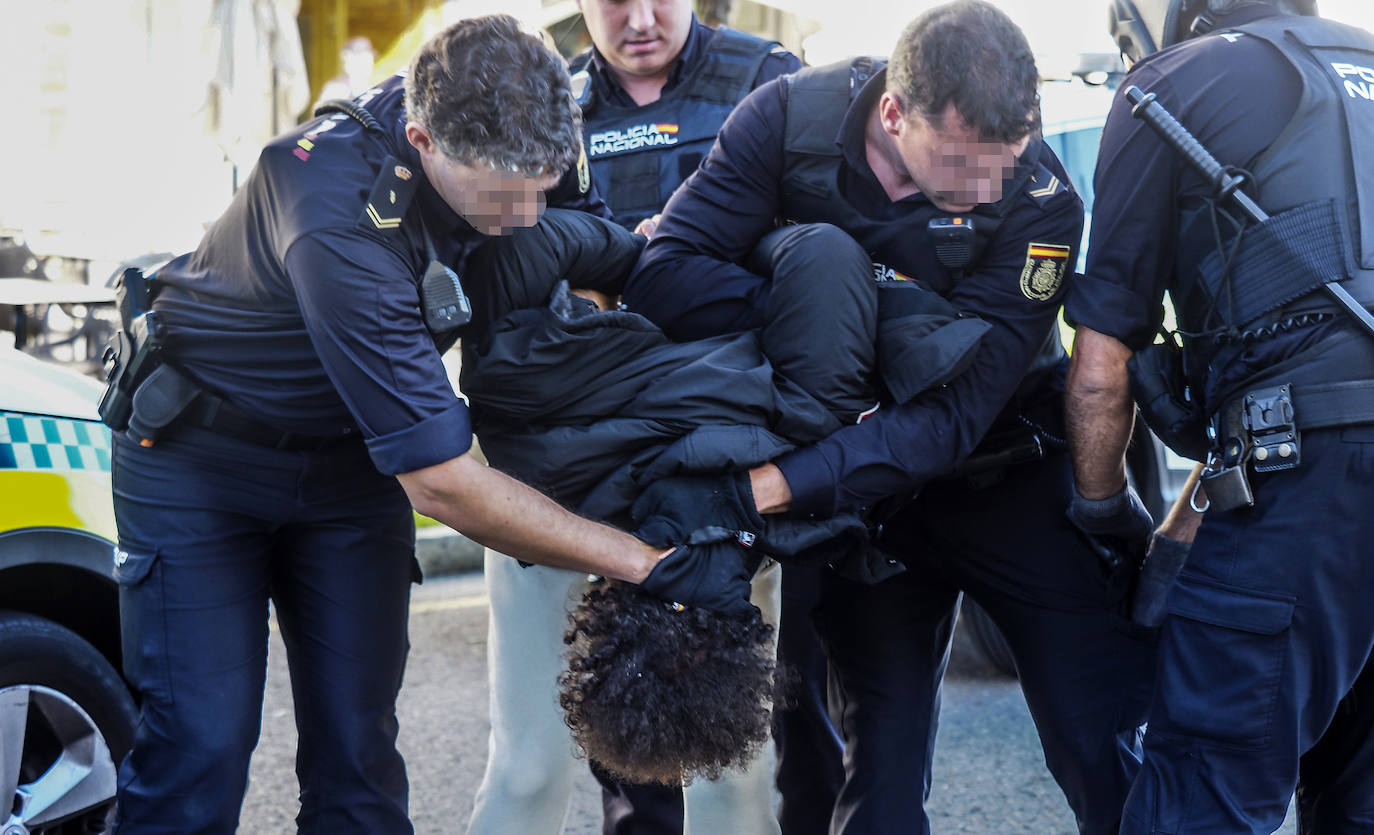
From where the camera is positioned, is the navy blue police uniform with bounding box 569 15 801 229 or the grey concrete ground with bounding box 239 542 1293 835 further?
the grey concrete ground with bounding box 239 542 1293 835

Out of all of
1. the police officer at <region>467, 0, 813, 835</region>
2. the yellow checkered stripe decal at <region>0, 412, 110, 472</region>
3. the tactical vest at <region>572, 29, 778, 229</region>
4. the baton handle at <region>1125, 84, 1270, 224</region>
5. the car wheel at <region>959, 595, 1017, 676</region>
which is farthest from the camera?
the car wheel at <region>959, 595, 1017, 676</region>

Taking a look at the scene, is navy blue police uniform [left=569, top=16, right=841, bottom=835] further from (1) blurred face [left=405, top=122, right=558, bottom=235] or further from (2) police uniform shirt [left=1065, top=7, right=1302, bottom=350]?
(1) blurred face [left=405, top=122, right=558, bottom=235]

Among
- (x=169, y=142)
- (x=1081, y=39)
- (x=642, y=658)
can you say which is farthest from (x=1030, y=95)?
(x=169, y=142)

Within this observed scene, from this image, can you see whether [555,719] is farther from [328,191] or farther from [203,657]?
[328,191]

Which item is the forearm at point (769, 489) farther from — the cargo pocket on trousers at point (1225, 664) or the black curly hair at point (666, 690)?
the cargo pocket on trousers at point (1225, 664)

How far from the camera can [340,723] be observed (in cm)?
242

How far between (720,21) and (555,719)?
7.44 m

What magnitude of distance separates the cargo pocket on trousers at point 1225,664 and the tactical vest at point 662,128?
1515mm

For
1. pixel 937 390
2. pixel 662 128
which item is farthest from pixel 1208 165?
pixel 662 128

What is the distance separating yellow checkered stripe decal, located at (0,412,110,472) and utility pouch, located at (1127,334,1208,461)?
2.11 m

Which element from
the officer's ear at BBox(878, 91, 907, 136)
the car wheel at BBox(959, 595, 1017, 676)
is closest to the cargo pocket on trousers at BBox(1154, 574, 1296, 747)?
the officer's ear at BBox(878, 91, 907, 136)

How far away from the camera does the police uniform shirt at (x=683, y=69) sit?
318 centimetres

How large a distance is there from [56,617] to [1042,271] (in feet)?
6.93

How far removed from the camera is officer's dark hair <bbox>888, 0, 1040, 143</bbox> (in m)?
2.14
